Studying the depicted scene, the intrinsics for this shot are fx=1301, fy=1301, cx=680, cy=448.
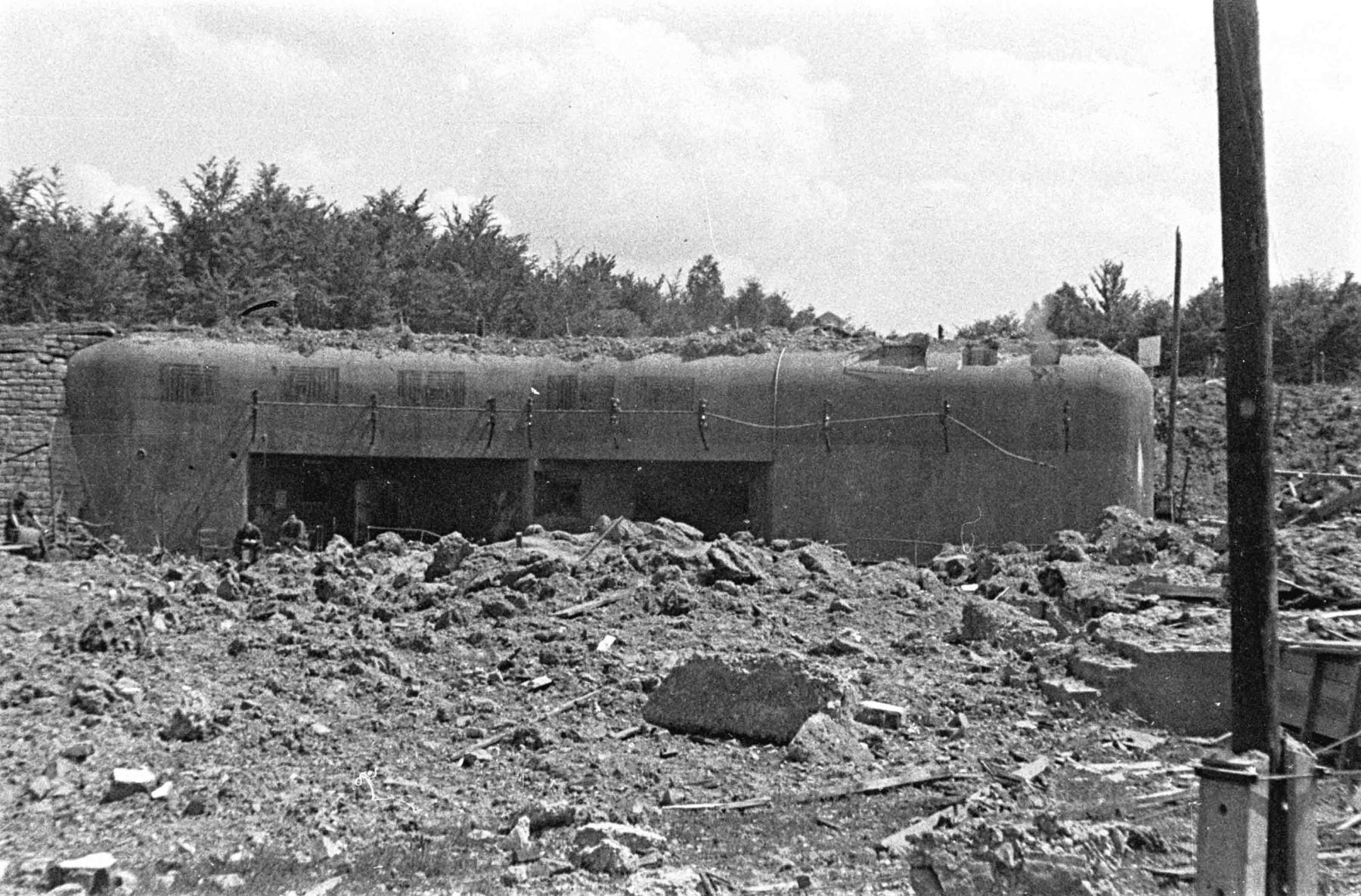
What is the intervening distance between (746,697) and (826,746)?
70 centimetres

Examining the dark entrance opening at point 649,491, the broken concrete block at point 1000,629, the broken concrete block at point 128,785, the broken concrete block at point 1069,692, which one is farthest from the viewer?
the dark entrance opening at point 649,491

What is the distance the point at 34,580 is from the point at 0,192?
22718 mm

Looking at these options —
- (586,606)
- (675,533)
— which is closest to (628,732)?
(586,606)

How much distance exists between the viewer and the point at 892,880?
6.09 metres

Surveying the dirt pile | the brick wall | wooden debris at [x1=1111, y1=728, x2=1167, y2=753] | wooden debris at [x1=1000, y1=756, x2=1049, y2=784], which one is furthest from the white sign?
the brick wall

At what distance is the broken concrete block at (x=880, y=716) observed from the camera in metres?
8.63

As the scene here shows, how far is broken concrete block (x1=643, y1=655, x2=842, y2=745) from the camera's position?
27.7 ft

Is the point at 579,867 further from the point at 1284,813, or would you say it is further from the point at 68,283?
the point at 68,283

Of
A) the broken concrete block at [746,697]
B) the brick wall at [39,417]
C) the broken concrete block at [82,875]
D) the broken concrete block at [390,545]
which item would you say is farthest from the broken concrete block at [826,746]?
the brick wall at [39,417]

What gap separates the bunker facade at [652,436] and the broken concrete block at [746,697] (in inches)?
348

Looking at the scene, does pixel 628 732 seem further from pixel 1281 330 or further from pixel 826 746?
pixel 1281 330

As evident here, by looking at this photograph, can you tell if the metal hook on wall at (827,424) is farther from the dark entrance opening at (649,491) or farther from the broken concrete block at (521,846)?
the broken concrete block at (521,846)

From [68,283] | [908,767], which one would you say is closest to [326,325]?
[68,283]

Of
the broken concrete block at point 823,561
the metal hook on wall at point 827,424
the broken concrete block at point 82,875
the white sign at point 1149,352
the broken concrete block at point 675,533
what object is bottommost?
the broken concrete block at point 82,875
